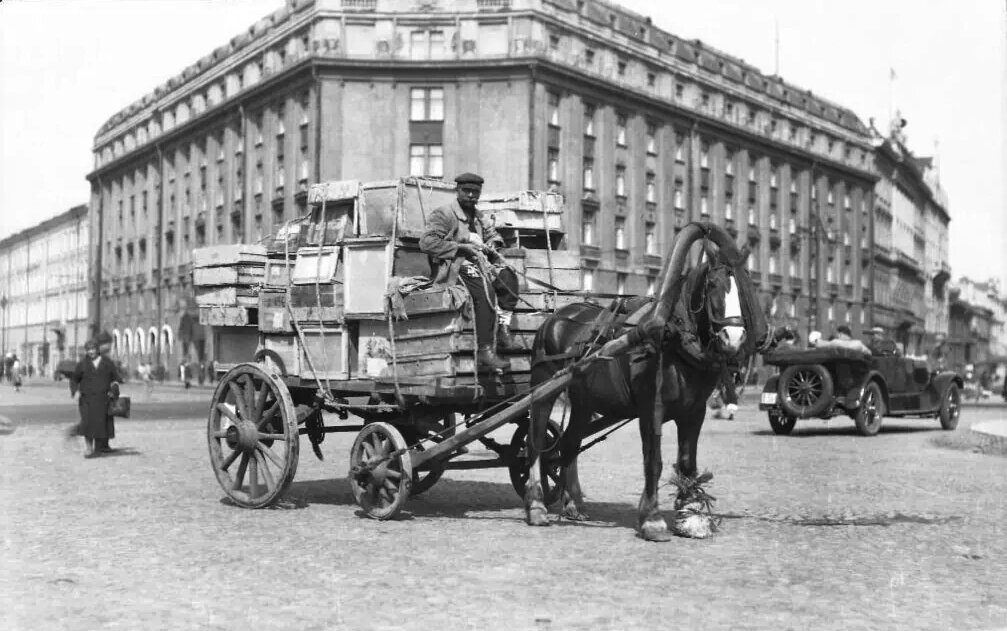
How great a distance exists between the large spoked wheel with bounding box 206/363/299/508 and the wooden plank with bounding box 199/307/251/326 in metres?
0.56

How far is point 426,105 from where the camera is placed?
51.8m

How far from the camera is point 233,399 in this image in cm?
1091

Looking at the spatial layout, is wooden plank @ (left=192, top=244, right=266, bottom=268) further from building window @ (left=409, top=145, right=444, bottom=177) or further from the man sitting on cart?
building window @ (left=409, top=145, right=444, bottom=177)

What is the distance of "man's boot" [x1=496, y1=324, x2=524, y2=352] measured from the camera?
9.58 m

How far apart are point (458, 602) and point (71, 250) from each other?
9466cm

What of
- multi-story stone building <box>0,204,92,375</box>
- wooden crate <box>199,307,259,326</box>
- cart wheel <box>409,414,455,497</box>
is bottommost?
cart wheel <box>409,414,455,497</box>

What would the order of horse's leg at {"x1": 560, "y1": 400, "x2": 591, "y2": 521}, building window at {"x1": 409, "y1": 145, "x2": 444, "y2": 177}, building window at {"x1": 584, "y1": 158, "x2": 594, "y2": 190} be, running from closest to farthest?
horse's leg at {"x1": 560, "y1": 400, "x2": 591, "y2": 521}
building window at {"x1": 409, "y1": 145, "x2": 444, "y2": 177}
building window at {"x1": 584, "y1": 158, "x2": 594, "y2": 190}

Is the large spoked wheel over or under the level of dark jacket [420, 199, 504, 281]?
under

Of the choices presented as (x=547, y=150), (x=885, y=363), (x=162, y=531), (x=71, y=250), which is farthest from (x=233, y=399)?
(x=71, y=250)

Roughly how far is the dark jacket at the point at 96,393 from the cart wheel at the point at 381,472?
27.8 ft

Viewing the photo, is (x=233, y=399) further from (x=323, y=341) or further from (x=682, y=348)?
(x=682, y=348)

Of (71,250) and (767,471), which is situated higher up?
(71,250)

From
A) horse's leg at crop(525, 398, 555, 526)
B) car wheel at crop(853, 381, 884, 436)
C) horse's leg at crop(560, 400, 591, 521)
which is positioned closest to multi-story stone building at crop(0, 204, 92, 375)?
car wheel at crop(853, 381, 884, 436)

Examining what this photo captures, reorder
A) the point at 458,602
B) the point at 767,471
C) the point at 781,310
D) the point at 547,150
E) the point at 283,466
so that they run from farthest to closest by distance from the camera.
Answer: the point at 781,310 → the point at 547,150 → the point at 767,471 → the point at 283,466 → the point at 458,602
